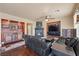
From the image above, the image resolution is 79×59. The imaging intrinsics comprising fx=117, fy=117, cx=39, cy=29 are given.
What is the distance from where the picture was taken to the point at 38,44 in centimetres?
214

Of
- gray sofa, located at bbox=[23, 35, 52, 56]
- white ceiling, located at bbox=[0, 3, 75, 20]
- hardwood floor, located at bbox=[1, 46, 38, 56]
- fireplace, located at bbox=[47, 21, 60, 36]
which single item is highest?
white ceiling, located at bbox=[0, 3, 75, 20]

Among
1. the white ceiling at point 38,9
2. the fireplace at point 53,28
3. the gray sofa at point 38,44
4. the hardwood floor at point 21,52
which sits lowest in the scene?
the hardwood floor at point 21,52

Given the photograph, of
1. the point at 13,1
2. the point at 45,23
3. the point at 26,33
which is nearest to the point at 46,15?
the point at 45,23

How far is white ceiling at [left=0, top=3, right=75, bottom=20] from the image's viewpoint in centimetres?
205

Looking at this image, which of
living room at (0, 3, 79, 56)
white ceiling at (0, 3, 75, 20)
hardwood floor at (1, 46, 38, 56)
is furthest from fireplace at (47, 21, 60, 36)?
hardwood floor at (1, 46, 38, 56)

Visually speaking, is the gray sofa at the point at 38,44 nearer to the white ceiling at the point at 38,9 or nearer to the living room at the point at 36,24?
the living room at the point at 36,24

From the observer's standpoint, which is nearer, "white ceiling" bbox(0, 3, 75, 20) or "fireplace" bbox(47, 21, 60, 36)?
"white ceiling" bbox(0, 3, 75, 20)

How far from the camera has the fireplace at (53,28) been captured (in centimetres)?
219

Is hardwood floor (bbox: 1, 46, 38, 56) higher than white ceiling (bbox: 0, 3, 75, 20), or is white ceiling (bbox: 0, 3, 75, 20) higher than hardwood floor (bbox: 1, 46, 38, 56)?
white ceiling (bbox: 0, 3, 75, 20)

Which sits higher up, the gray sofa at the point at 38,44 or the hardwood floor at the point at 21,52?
the gray sofa at the point at 38,44

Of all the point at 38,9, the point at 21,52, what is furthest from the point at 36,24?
the point at 21,52

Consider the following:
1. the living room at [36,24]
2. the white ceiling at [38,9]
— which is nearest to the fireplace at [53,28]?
the living room at [36,24]

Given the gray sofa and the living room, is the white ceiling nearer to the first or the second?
the living room

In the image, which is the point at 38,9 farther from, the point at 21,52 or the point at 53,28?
the point at 21,52
